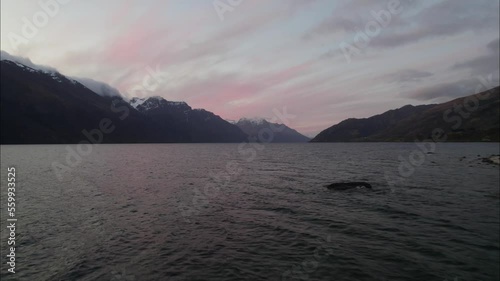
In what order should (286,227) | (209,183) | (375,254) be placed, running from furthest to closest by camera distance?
1. (209,183)
2. (286,227)
3. (375,254)

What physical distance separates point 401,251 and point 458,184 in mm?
41112

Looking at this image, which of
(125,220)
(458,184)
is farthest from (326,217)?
(458,184)

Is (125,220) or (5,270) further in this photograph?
(125,220)

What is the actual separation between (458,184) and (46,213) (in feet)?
215

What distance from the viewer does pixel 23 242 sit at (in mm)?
24562

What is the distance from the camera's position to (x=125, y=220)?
31500 mm

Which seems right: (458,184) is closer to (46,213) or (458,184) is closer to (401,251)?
(401,251)

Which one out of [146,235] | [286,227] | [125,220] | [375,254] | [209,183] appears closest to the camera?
[375,254]

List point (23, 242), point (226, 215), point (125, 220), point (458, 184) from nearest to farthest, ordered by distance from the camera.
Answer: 1. point (23, 242)
2. point (125, 220)
3. point (226, 215)
4. point (458, 184)

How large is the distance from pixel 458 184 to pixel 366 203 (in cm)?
2731

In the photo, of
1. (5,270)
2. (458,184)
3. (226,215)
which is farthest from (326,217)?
(458,184)

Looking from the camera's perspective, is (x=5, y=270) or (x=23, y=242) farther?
(x=23, y=242)

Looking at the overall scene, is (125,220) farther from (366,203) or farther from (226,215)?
(366,203)

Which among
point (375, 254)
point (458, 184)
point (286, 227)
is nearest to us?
point (375, 254)
